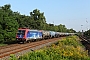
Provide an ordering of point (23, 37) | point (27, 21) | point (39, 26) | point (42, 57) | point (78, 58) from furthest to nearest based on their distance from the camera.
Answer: point (39, 26)
point (27, 21)
point (23, 37)
point (78, 58)
point (42, 57)

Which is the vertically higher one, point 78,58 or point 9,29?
point 9,29

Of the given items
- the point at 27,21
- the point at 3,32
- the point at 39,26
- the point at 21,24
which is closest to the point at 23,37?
the point at 3,32

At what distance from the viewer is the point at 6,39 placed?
135 feet

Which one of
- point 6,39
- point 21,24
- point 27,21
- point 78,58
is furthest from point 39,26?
point 78,58

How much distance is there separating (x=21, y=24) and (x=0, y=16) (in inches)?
975

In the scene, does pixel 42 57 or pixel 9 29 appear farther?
pixel 9 29

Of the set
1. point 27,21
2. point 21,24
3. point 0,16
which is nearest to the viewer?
point 0,16

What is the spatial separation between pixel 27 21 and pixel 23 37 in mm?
36579

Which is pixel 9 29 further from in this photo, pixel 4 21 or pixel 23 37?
pixel 23 37

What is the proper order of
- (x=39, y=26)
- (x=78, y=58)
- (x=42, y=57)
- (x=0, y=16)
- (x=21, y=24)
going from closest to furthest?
(x=42, y=57), (x=78, y=58), (x=0, y=16), (x=21, y=24), (x=39, y=26)

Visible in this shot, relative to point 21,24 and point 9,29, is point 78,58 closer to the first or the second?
point 9,29

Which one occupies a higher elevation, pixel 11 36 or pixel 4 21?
pixel 4 21

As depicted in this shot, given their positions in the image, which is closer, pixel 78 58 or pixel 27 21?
pixel 78 58

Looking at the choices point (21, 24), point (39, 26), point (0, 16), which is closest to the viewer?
point (0, 16)
